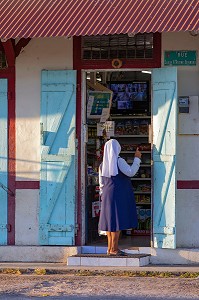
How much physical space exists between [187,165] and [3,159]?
8.85ft

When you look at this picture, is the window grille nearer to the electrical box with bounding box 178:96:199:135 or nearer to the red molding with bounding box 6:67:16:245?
the electrical box with bounding box 178:96:199:135

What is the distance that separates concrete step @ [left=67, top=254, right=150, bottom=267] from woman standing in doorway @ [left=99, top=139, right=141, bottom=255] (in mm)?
182

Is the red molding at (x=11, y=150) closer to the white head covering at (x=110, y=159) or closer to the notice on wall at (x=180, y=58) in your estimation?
the white head covering at (x=110, y=159)

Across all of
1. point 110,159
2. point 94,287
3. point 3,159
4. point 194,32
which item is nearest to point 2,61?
point 3,159

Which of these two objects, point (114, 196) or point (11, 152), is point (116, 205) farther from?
point (11, 152)

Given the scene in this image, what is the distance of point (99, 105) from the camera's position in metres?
13.6

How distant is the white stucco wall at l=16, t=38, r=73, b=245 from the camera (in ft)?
42.4

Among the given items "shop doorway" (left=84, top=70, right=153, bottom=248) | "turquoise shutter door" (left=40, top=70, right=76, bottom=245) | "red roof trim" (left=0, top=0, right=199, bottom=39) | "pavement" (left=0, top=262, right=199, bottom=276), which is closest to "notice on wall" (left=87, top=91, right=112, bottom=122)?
"shop doorway" (left=84, top=70, right=153, bottom=248)

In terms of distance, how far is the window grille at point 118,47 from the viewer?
1283 centimetres

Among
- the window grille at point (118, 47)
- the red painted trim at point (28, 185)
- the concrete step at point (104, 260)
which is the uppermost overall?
the window grille at point (118, 47)

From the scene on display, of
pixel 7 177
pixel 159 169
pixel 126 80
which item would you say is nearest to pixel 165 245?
pixel 159 169

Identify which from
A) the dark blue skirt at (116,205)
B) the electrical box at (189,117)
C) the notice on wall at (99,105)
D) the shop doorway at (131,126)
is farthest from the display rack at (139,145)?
the electrical box at (189,117)

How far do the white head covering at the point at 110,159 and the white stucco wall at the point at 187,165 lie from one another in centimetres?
88

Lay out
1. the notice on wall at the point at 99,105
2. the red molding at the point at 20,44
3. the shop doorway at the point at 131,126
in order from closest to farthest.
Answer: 1. the red molding at the point at 20,44
2. the notice on wall at the point at 99,105
3. the shop doorway at the point at 131,126
